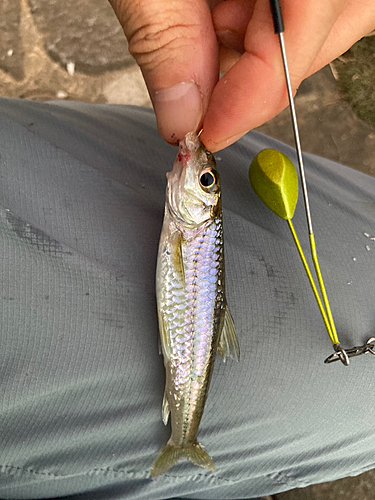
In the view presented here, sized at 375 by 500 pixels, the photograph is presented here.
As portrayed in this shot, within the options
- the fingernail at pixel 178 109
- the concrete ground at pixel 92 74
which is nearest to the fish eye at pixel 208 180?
the fingernail at pixel 178 109

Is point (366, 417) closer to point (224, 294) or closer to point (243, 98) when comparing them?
point (224, 294)

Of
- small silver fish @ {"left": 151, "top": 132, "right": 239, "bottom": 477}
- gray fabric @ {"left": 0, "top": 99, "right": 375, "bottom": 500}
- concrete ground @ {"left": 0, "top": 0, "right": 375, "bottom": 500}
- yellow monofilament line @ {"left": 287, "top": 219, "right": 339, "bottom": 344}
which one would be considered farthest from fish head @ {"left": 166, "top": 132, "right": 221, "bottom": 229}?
concrete ground @ {"left": 0, "top": 0, "right": 375, "bottom": 500}

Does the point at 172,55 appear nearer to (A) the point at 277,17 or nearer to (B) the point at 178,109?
(B) the point at 178,109

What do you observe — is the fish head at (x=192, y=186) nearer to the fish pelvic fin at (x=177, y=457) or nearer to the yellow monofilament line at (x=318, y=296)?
the yellow monofilament line at (x=318, y=296)

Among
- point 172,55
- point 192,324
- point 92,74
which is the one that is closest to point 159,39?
point 172,55

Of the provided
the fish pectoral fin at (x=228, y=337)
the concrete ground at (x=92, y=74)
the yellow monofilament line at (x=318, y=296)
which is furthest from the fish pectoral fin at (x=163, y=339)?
the concrete ground at (x=92, y=74)

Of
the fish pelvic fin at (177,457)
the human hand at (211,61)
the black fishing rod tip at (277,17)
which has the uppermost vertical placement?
the black fishing rod tip at (277,17)

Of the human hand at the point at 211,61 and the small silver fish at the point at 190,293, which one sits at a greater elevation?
the human hand at the point at 211,61

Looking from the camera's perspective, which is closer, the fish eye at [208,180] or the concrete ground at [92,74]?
the fish eye at [208,180]
